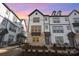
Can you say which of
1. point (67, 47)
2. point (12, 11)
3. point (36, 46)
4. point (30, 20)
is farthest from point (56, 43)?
point (12, 11)

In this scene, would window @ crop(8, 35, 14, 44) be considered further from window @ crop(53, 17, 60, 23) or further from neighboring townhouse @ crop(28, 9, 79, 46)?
window @ crop(53, 17, 60, 23)

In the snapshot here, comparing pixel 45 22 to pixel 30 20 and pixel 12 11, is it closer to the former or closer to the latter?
pixel 30 20

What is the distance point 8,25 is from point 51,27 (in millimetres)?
1193

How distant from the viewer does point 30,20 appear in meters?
3.43

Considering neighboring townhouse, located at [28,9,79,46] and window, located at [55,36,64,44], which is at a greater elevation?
neighboring townhouse, located at [28,9,79,46]

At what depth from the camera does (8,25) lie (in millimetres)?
3326

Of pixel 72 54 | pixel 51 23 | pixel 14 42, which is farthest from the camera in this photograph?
pixel 51 23

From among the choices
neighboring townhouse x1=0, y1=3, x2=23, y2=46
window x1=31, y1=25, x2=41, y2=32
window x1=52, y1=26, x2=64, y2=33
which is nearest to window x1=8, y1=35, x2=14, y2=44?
neighboring townhouse x1=0, y1=3, x2=23, y2=46

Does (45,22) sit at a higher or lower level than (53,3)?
lower

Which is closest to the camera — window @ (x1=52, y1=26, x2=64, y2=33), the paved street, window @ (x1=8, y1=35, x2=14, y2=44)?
the paved street

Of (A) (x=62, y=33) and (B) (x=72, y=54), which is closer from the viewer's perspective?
(B) (x=72, y=54)

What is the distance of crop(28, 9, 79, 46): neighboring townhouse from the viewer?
323 cm

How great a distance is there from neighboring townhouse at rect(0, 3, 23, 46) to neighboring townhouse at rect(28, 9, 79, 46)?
38 centimetres

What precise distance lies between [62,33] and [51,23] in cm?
42
